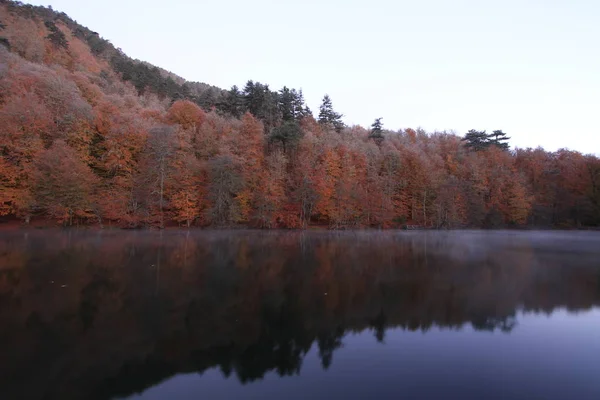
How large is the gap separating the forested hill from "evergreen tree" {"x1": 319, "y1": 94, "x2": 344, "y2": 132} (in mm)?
250

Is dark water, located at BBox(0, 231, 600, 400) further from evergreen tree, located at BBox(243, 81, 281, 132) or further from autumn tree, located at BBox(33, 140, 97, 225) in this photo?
evergreen tree, located at BBox(243, 81, 281, 132)

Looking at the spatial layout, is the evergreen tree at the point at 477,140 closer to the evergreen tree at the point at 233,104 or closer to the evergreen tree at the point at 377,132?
the evergreen tree at the point at 377,132

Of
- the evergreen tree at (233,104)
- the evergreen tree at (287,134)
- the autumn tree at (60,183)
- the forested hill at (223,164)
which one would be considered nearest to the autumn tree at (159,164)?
the forested hill at (223,164)

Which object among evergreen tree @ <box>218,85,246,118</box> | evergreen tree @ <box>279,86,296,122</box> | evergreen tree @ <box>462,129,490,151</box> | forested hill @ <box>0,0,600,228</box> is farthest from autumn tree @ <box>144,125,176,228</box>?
evergreen tree @ <box>462,129,490,151</box>

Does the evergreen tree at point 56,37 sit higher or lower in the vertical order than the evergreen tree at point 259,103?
higher

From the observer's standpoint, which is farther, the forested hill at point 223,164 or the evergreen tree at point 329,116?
the evergreen tree at point 329,116

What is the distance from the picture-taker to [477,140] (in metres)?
69.0

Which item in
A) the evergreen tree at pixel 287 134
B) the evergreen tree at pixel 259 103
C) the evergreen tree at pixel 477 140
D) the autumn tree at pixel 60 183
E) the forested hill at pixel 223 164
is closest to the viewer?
the autumn tree at pixel 60 183

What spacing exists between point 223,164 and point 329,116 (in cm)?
3251

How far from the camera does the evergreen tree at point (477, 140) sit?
6869 centimetres

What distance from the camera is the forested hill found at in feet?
120

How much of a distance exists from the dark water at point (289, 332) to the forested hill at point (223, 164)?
24087mm

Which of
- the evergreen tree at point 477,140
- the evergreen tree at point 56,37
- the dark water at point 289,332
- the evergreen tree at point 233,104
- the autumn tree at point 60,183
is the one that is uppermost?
the evergreen tree at point 56,37

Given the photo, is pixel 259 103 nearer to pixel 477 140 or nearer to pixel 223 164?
pixel 223 164
